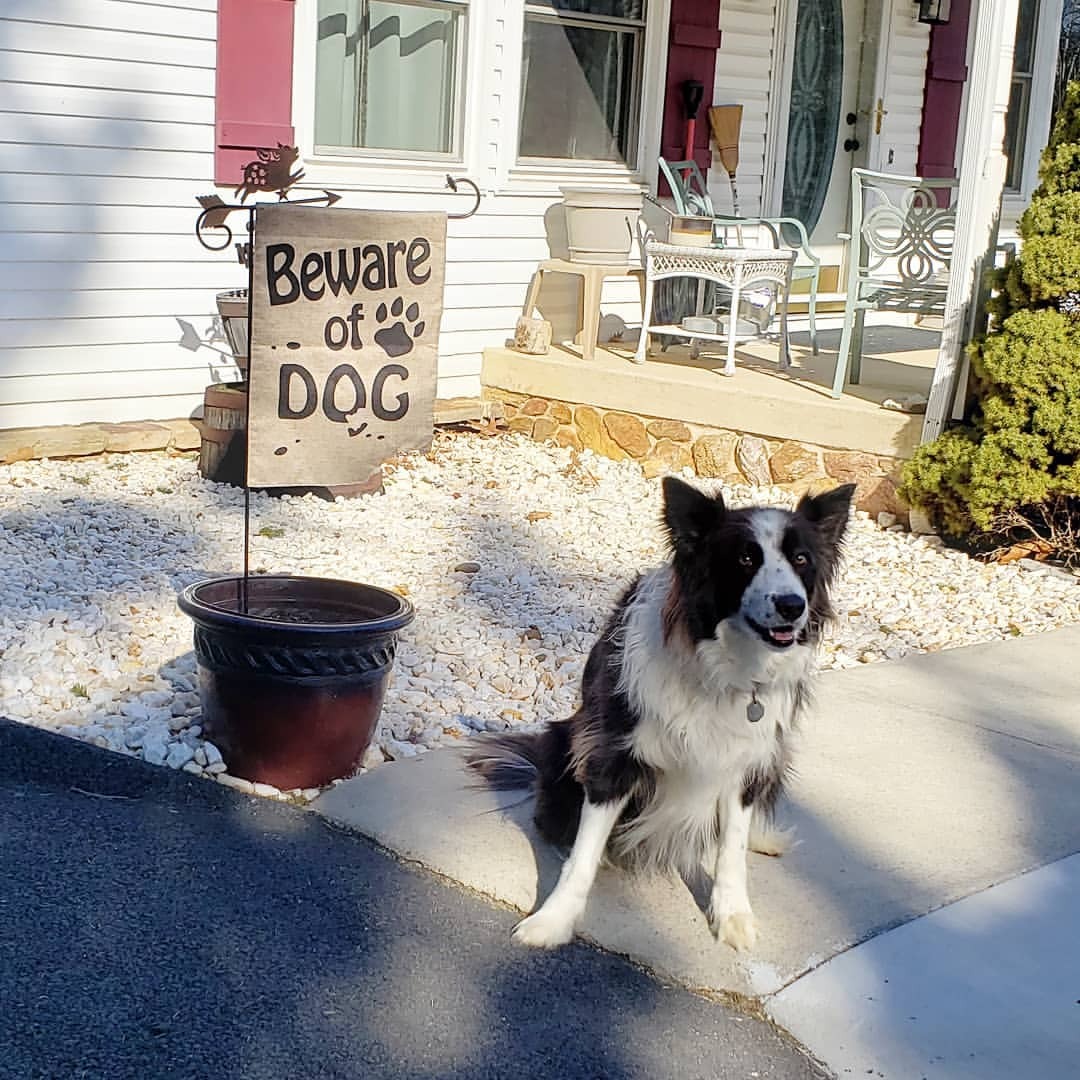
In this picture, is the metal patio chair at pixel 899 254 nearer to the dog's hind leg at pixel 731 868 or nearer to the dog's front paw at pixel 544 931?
the dog's hind leg at pixel 731 868

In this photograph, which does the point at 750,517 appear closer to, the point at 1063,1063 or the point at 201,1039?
the point at 1063,1063

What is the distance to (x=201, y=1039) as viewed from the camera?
279cm

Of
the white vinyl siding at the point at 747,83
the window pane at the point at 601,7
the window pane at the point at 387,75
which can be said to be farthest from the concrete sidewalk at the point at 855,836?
the white vinyl siding at the point at 747,83

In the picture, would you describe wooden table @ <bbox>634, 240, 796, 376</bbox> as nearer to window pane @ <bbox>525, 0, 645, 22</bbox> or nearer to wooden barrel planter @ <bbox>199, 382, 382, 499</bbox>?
window pane @ <bbox>525, 0, 645, 22</bbox>

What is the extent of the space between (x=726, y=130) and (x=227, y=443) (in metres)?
4.41

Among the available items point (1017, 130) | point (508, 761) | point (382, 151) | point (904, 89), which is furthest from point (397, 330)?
point (1017, 130)

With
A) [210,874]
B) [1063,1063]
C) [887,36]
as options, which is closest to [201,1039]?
[210,874]

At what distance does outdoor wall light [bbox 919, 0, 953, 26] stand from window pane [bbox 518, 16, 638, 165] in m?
2.93

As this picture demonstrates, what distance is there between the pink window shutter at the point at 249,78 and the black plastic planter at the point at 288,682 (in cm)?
389

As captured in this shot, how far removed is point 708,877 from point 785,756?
43 cm

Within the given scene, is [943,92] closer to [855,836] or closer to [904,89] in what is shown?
[904,89]

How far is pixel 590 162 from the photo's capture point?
9.16 metres

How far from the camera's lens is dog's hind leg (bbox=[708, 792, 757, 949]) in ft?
11.0

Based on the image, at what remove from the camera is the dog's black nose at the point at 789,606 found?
3.00 metres
